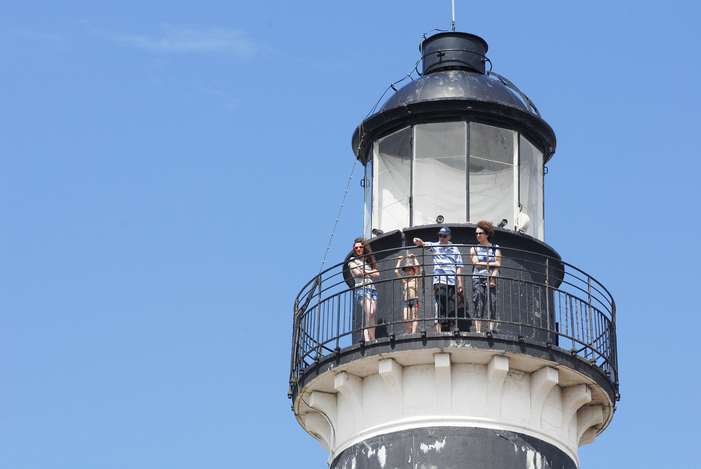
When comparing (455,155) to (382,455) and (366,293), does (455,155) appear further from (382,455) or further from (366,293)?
(382,455)

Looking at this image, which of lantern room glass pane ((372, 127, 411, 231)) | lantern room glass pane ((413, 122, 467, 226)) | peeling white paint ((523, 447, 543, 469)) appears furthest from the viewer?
lantern room glass pane ((372, 127, 411, 231))

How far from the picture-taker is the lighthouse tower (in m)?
17.8

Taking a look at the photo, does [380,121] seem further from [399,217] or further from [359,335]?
[359,335]

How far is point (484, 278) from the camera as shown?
17969mm

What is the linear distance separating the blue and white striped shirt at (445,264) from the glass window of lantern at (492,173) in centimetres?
148

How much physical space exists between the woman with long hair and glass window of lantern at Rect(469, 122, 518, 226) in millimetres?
1735

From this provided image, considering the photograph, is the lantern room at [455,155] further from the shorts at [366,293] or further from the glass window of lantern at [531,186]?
the shorts at [366,293]

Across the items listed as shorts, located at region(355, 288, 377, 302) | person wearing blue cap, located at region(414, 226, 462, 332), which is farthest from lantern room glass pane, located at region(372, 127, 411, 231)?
person wearing blue cap, located at region(414, 226, 462, 332)

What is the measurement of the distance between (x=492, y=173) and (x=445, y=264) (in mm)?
2442

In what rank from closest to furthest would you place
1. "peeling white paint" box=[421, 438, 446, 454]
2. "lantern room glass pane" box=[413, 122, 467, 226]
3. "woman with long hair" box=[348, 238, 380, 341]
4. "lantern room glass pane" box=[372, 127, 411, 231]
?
"peeling white paint" box=[421, 438, 446, 454] < "woman with long hair" box=[348, 238, 380, 341] < "lantern room glass pane" box=[413, 122, 467, 226] < "lantern room glass pane" box=[372, 127, 411, 231]

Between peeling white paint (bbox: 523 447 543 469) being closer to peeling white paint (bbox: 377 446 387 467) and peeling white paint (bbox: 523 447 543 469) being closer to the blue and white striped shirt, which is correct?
peeling white paint (bbox: 377 446 387 467)

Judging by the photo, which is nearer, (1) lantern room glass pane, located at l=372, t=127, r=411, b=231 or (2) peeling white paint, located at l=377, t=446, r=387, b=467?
(2) peeling white paint, located at l=377, t=446, r=387, b=467

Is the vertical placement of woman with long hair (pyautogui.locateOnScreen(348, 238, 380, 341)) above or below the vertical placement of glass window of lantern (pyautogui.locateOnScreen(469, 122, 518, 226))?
below

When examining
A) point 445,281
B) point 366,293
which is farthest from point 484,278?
point 366,293
